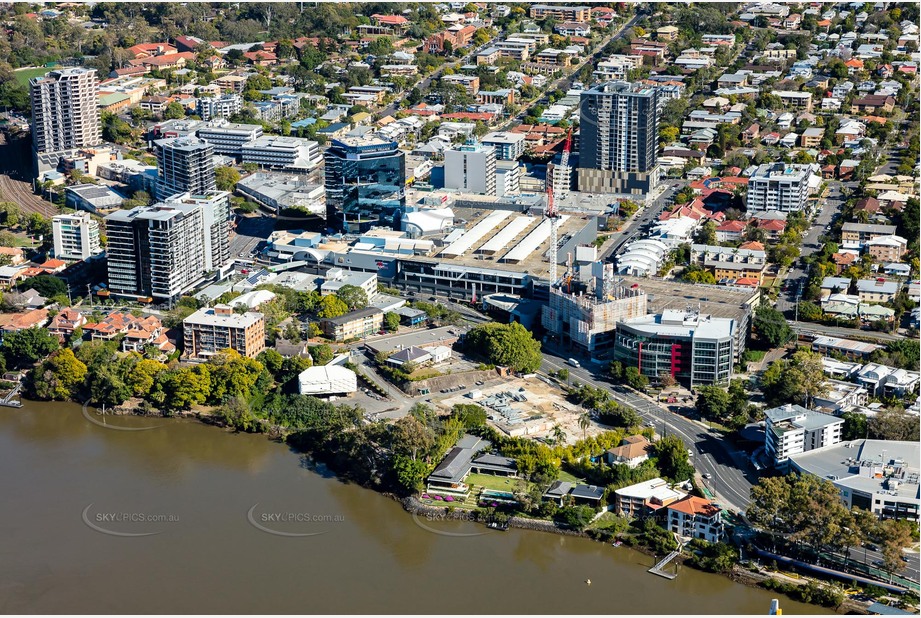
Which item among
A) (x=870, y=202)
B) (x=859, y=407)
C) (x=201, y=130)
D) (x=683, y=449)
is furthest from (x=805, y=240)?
(x=201, y=130)

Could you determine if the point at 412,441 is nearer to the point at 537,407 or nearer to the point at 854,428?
the point at 537,407

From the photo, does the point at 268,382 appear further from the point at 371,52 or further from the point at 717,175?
the point at 371,52

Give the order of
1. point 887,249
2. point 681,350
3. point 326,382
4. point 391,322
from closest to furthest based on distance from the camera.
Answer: point 326,382 → point 681,350 → point 391,322 → point 887,249

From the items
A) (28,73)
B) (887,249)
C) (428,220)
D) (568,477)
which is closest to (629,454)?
(568,477)

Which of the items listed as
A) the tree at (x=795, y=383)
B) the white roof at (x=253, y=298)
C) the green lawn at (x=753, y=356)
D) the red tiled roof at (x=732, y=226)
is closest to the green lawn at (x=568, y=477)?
the tree at (x=795, y=383)

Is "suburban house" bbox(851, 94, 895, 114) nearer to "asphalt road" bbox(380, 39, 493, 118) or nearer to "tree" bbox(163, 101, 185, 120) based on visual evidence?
"asphalt road" bbox(380, 39, 493, 118)

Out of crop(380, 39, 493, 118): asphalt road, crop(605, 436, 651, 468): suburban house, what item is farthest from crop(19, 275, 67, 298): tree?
crop(380, 39, 493, 118): asphalt road
